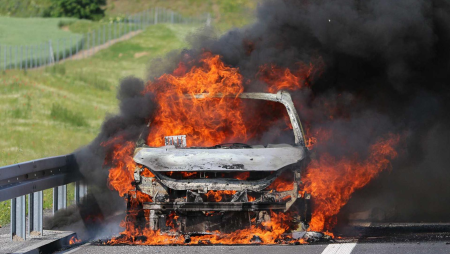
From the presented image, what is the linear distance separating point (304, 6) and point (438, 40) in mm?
2340

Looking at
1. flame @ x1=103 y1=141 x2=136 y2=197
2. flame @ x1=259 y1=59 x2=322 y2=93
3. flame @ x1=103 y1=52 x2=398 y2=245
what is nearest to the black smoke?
flame @ x1=259 y1=59 x2=322 y2=93

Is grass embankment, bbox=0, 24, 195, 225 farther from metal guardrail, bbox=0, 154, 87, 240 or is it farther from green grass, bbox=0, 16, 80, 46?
green grass, bbox=0, 16, 80, 46

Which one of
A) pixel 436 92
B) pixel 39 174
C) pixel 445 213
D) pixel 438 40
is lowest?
pixel 445 213

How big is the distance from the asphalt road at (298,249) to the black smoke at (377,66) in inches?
125

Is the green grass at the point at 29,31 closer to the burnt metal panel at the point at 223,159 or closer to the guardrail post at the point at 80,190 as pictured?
the guardrail post at the point at 80,190

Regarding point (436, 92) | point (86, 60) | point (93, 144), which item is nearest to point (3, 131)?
point (93, 144)

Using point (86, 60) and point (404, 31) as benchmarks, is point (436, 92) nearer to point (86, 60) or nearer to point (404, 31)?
point (404, 31)

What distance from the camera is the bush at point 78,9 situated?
60125 millimetres

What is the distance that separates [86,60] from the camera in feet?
157

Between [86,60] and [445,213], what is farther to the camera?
[86,60]

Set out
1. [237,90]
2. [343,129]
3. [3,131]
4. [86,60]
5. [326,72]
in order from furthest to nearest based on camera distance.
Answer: [86,60] → [3,131] → [326,72] → [343,129] → [237,90]

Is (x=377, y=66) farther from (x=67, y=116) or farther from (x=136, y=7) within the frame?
(x=136, y=7)

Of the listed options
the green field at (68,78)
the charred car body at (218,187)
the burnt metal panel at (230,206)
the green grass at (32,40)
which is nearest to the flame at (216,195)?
the charred car body at (218,187)

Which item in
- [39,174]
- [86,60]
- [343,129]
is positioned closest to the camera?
[39,174]
